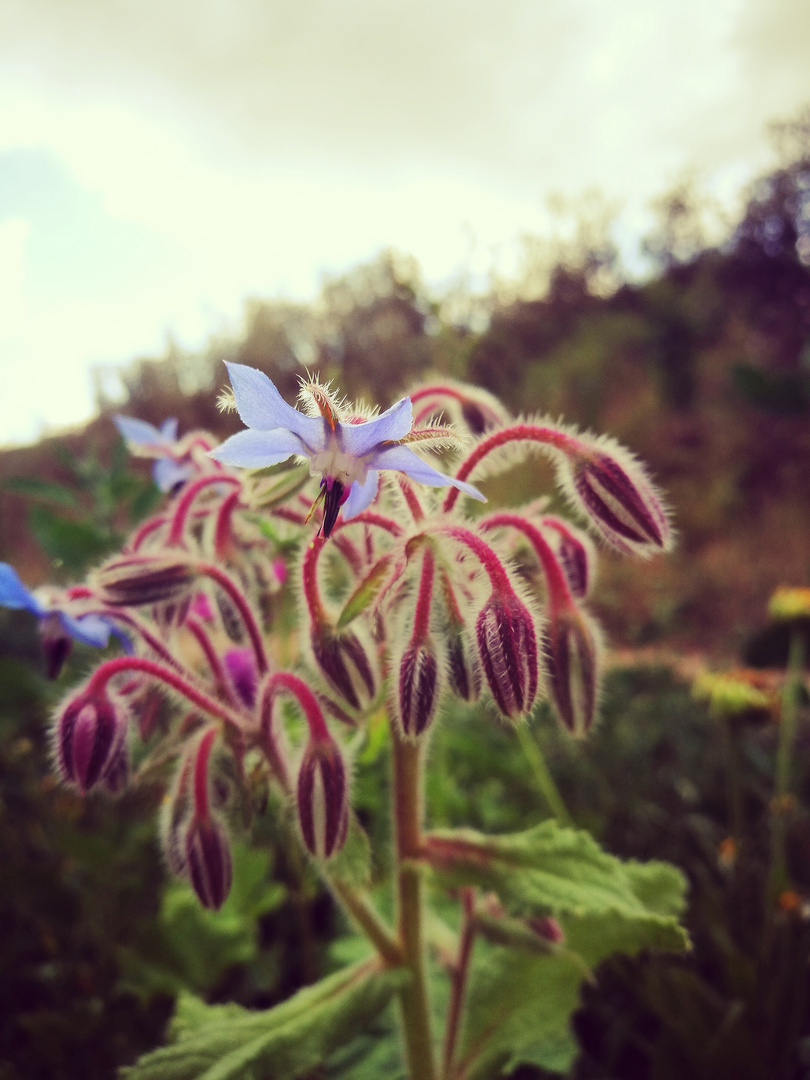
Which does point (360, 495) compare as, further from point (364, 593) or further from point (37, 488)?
point (37, 488)

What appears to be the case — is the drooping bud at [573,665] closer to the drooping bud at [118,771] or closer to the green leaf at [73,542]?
the drooping bud at [118,771]

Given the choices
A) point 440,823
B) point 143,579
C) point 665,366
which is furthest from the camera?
point 665,366

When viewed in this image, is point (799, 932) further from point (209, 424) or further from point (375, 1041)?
point (209, 424)

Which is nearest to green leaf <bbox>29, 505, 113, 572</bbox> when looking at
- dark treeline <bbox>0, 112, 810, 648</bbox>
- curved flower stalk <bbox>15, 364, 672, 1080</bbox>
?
curved flower stalk <bbox>15, 364, 672, 1080</bbox>

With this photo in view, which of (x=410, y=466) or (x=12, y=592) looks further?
(x=12, y=592)

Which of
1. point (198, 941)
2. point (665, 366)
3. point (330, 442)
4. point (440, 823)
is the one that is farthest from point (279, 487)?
point (665, 366)

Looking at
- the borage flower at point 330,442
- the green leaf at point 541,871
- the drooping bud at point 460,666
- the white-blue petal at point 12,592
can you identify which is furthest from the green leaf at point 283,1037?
the borage flower at point 330,442

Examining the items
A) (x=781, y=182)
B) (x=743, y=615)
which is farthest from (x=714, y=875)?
(x=781, y=182)
